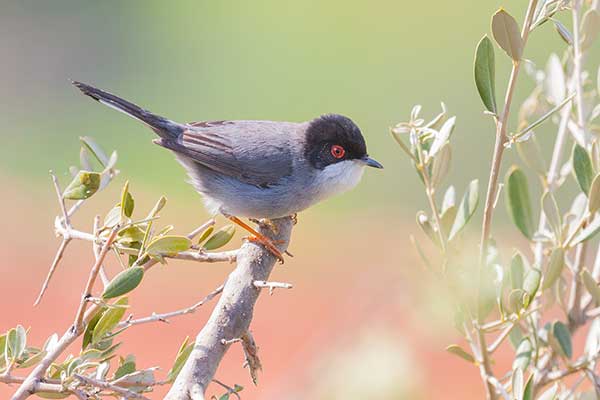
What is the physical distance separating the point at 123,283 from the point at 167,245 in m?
0.15

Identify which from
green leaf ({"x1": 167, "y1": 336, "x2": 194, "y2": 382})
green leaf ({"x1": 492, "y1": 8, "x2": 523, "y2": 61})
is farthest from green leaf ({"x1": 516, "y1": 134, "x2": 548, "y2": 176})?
green leaf ({"x1": 167, "y1": 336, "x2": 194, "y2": 382})

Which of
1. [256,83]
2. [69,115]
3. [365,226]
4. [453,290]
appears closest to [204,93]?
[256,83]

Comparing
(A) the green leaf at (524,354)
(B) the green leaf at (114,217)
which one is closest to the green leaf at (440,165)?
(A) the green leaf at (524,354)

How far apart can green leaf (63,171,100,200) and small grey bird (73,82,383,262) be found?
1.68 meters

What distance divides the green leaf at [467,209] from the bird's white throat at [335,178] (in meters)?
1.48

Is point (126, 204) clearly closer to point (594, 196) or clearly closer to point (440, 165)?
point (440, 165)

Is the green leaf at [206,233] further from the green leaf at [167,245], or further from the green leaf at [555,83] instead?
the green leaf at [555,83]

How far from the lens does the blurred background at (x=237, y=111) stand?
799 cm

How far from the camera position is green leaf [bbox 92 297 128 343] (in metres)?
1.89

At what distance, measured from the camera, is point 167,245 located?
1944 mm

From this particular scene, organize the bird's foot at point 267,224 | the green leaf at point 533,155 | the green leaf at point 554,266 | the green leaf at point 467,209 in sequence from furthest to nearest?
the bird's foot at point 267,224, the green leaf at point 533,155, the green leaf at point 467,209, the green leaf at point 554,266

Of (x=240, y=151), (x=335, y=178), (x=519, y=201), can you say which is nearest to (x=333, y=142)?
(x=335, y=178)

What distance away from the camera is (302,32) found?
15.2m

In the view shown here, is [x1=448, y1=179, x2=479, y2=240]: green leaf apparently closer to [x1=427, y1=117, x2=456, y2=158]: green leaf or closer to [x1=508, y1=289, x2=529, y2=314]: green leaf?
[x1=427, y1=117, x2=456, y2=158]: green leaf
